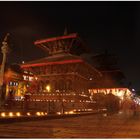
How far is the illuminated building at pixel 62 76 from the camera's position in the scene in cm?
2538

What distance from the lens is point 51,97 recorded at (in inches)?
1059

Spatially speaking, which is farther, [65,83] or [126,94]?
[126,94]

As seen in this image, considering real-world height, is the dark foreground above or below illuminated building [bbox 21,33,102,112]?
below

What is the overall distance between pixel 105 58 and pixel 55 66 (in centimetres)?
2032

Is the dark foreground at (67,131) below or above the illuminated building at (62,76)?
below

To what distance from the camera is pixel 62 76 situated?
27875 millimetres

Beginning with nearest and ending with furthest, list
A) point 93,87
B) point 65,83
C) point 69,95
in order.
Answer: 1. point 69,95
2. point 65,83
3. point 93,87

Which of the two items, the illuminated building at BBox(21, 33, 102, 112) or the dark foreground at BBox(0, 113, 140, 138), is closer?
the dark foreground at BBox(0, 113, 140, 138)

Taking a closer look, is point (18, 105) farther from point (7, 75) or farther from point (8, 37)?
point (7, 75)

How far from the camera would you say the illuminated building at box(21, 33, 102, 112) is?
25.4 metres

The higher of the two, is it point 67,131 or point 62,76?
point 62,76

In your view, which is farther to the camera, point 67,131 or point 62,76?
point 62,76

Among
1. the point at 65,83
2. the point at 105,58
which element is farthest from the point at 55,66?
the point at 105,58

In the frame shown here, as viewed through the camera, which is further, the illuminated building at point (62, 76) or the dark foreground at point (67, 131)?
the illuminated building at point (62, 76)
